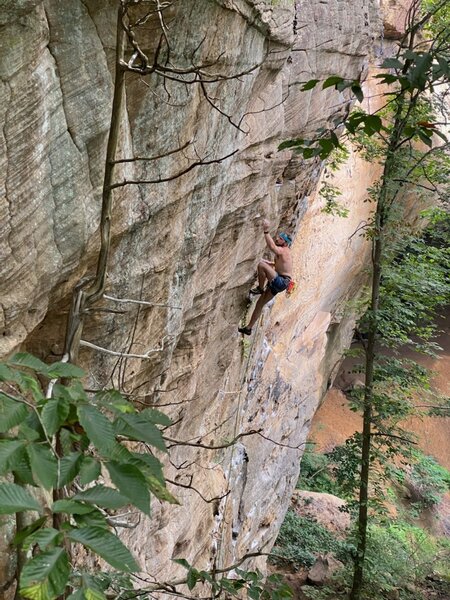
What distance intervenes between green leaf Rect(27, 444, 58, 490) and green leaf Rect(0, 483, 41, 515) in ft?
0.26

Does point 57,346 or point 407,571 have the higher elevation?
point 57,346

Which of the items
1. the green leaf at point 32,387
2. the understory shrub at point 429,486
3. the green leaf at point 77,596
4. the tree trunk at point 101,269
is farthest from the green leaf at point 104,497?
the understory shrub at point 429,486

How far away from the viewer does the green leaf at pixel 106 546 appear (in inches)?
45.2

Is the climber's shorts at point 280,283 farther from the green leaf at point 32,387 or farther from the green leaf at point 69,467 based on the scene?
the green leaf at point 69,467

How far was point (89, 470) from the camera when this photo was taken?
1.39m

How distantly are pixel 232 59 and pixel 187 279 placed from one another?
187 cm

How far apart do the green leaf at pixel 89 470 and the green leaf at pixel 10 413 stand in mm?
211

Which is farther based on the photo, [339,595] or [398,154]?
[339,595]

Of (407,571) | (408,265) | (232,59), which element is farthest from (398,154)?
(407,571)

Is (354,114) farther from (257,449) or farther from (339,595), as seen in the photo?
(339,595)

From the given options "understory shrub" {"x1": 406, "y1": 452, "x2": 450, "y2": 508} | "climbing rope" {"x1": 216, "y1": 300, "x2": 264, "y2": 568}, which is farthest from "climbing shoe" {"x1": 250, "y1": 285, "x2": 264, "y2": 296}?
"understory shrub" {"x1": 406, "y1": 452, "x2": 450, "y2": 508}

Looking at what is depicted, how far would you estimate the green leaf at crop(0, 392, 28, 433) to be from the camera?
1428 mm

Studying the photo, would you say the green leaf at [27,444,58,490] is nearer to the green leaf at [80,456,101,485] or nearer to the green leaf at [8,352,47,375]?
the green leaf at [80,456,101,485]

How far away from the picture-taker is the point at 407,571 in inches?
416
